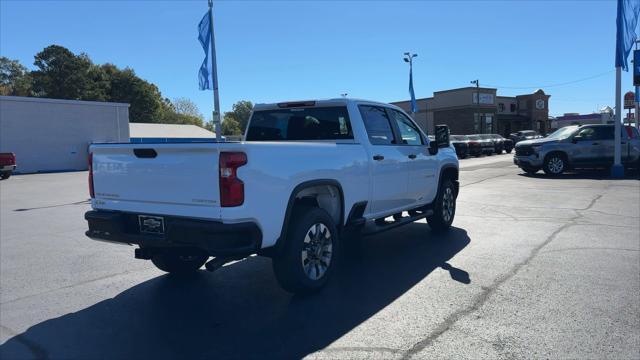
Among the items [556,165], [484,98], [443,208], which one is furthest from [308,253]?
[484,98]

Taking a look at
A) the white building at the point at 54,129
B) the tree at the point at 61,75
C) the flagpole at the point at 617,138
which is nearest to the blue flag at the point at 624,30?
the flagpole at the point at 617,138

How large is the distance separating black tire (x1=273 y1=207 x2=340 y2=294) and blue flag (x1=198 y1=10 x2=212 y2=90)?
17.4m

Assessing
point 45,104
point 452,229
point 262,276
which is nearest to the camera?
point 262,276

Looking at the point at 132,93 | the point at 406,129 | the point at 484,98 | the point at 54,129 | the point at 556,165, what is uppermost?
the point at 132,93

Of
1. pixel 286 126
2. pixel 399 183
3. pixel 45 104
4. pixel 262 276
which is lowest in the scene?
pixel 262 276

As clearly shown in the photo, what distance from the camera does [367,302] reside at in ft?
15.2

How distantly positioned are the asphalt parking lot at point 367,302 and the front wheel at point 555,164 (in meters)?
9.74

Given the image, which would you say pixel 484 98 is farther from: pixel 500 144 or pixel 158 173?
pixel 158 173

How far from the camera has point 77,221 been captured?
32.7 feet

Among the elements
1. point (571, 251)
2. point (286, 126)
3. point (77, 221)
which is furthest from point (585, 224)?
point (77, 221)

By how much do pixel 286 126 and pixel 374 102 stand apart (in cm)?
115

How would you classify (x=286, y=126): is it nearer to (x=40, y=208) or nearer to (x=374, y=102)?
(x=374, y=102)

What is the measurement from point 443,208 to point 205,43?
16.5 metres

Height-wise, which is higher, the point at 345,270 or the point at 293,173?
the point at 293,173
